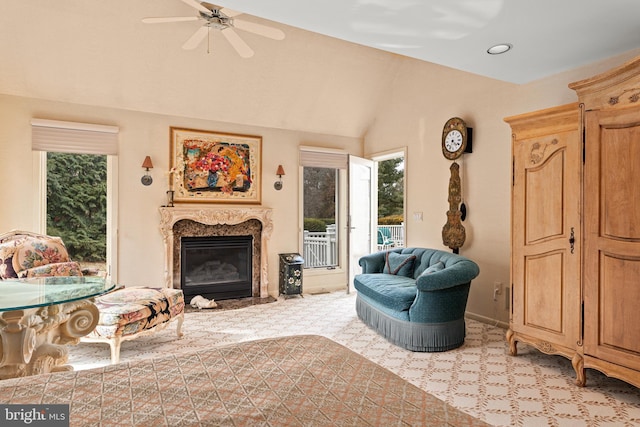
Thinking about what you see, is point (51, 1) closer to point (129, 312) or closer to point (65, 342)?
point (129, 312)

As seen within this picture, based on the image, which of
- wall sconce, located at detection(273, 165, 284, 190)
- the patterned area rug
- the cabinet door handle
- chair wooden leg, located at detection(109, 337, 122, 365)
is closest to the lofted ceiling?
wall sconce, located at detection(273, 165, 284, 190)

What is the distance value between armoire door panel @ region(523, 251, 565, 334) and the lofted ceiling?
5.27ft

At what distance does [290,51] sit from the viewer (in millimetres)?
4777

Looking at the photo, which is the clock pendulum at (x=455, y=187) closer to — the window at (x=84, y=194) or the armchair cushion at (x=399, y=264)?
the armchair cushion at (x=399, y=264)

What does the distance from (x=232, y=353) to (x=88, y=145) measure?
13.8 ft

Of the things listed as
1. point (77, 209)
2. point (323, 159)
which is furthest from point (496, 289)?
point (77, 209)

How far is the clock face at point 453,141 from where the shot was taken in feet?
14.5

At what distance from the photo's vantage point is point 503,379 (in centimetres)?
278

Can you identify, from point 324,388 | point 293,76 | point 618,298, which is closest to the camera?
point 324,388

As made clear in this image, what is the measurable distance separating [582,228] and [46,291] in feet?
11.1

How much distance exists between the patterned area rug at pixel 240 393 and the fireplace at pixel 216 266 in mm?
4097

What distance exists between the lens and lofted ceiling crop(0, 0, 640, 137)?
233 cm

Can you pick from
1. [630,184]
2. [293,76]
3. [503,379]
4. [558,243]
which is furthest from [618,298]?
[293,76]

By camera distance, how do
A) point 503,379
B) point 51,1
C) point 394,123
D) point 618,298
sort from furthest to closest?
point 394,123 < point 51,1 < point 503,379 < point 618,298
